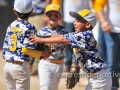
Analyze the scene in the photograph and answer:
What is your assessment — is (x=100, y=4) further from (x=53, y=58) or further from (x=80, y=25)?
(x=80, y=25)

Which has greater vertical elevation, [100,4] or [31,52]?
[100,4]

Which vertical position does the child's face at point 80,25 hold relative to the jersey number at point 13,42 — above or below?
above

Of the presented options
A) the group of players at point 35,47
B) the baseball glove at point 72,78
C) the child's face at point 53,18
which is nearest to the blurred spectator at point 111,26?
the baseball glove at point 72,78

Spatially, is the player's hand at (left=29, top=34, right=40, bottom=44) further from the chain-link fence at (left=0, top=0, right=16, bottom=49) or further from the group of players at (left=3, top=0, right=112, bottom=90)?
the chain-link fence at (left=0, top=0, right=16, bottom=49)

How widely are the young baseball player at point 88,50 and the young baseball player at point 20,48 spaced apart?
0.15 m

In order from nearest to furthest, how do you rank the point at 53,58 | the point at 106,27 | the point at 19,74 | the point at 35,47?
the point at 35,47
the point at 19,74
the point at 53,58
the point at 106,27

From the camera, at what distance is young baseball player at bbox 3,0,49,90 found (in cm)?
603

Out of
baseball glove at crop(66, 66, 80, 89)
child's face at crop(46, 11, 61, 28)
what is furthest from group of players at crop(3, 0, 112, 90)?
baseball glove at crop(66, 66, 80, 89)

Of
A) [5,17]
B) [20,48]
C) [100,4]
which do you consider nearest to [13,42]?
[20,48]

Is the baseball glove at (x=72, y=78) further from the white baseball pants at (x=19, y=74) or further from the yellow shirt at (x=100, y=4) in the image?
the white baseball pants at (x=19, y=74)

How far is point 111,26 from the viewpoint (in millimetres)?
7578

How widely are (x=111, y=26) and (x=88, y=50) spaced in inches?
68.0

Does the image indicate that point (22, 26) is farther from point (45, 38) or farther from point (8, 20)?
point (8, 20)

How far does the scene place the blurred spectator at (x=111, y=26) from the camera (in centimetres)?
750
